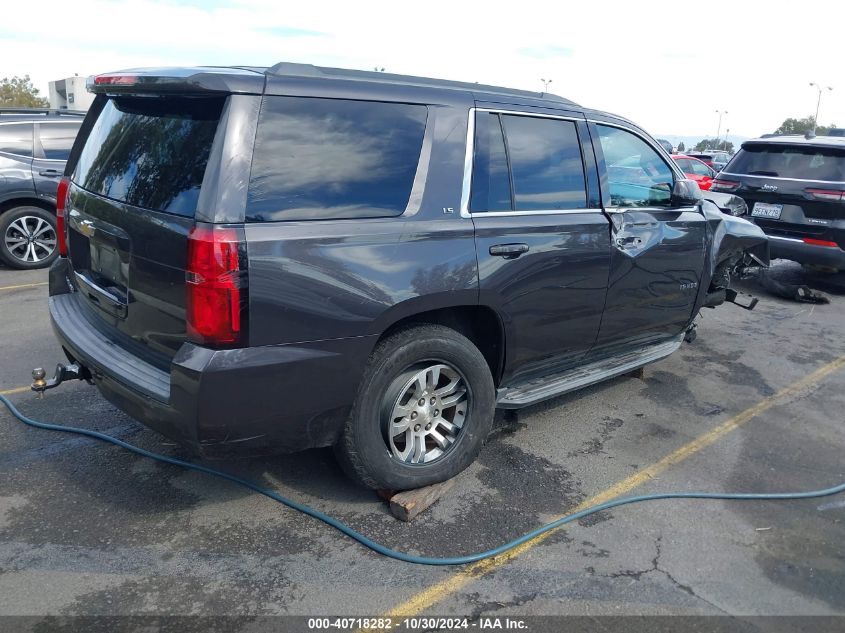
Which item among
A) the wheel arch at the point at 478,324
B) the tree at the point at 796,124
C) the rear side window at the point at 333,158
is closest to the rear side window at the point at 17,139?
the rear side window at the point at 333,158

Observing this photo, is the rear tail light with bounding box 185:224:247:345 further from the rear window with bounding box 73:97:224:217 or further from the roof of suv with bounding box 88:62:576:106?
the roof of suv with bounding box 88:62:576:106

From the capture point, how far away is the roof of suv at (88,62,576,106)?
9.30ft

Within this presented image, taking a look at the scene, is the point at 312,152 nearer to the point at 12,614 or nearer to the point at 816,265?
the point at 12,614

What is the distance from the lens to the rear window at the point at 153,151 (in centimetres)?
291

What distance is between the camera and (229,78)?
283cm

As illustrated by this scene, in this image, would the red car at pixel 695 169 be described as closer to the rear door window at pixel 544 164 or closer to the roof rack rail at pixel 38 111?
the roof rack rail at pixel 38 111

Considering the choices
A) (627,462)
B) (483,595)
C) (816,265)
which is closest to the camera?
(483,595)

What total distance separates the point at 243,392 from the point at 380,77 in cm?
158

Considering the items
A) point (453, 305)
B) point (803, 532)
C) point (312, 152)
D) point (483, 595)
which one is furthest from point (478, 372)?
point (803, 532)

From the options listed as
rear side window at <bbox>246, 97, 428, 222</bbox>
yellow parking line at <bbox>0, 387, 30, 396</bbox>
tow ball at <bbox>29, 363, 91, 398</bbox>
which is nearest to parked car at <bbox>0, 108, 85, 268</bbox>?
yellow parking line at <bbox>0, 387, 30, 396</bbox>

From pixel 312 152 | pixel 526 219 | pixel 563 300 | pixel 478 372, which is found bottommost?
pixel 478 372

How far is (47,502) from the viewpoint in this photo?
3434 mm

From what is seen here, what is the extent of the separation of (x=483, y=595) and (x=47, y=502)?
6.98 ft

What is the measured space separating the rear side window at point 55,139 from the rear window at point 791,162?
8.11 meters
